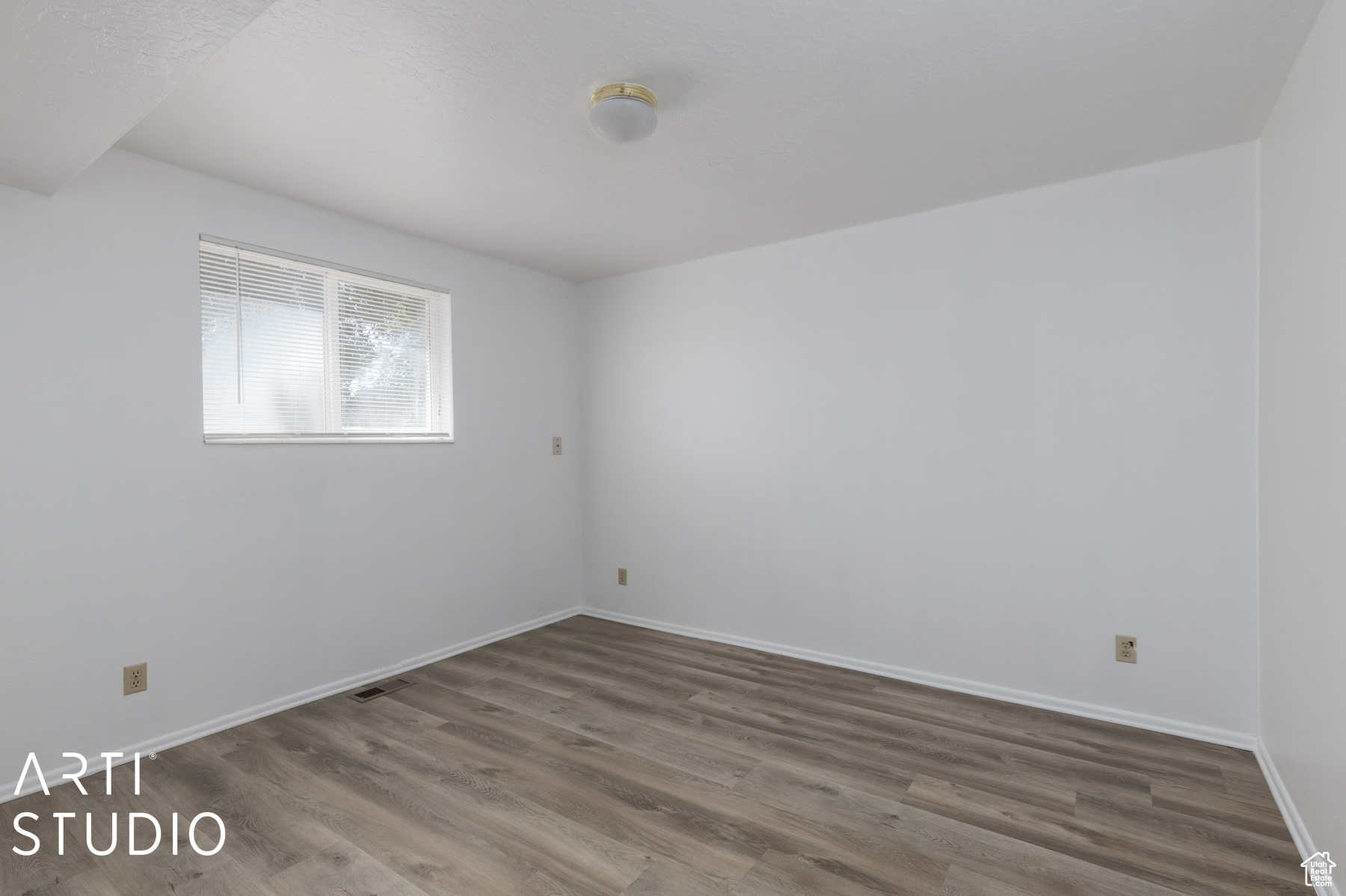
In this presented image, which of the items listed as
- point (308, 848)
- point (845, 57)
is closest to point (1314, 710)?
point (845, 57)

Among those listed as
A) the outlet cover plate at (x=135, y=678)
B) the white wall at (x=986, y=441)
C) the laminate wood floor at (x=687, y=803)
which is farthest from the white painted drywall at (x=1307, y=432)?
the outlet cover plate at (x=135, y=678)

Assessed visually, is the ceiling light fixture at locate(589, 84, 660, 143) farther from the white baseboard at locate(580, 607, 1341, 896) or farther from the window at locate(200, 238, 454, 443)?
the white baseboard at locate(580, 607, 1341, 896)

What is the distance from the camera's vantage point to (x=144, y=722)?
268 cm

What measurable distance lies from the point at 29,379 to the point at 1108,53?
3923 millimetres

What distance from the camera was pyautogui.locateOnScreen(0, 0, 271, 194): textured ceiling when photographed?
1.46m

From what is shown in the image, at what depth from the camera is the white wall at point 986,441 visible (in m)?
2.75

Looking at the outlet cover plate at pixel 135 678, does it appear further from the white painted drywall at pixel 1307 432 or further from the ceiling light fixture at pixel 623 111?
the white painted drywall at pixel 1307 432

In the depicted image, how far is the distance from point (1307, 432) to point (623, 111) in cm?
240

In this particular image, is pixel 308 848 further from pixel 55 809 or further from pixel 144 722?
pixel 144 722

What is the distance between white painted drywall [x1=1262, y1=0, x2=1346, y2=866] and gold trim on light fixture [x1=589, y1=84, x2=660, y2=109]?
1.91 m

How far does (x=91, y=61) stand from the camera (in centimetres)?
164

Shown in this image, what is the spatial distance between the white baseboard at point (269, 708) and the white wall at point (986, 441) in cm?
121

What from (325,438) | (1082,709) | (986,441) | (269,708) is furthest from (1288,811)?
(325,438)

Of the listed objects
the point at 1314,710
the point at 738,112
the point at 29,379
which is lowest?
the point at 1314,710
